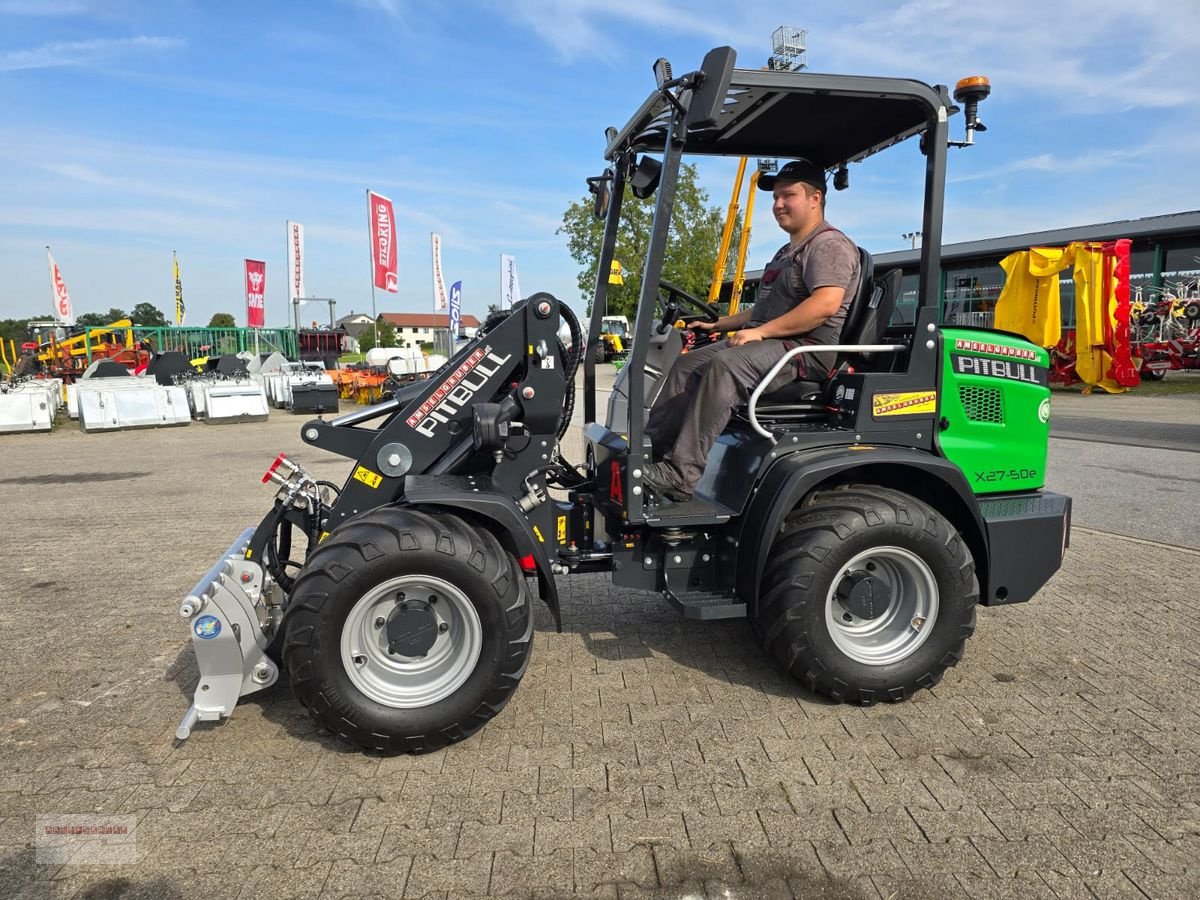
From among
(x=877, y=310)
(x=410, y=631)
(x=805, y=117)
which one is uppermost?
(x=805, y=117)

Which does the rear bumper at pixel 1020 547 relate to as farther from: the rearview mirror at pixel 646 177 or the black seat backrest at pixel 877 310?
the rearview mirror at pixel 646 177

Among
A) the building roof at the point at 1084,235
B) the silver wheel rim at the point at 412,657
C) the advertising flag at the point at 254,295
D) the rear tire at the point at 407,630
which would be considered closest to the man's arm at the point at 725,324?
the rear tire at the point at 407,630

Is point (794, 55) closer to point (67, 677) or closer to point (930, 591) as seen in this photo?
point (930, 591)

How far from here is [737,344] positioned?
3.78m

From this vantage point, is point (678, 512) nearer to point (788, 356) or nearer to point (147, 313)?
point (788, 356)

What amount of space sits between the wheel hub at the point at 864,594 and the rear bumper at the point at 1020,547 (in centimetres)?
50

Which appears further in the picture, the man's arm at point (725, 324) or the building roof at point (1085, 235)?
the building roof at point (1085, 235)

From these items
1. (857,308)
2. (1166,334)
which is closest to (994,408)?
(857,308)

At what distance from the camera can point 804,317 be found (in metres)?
3.76

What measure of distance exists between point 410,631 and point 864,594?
1.94m

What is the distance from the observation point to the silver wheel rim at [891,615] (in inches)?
142

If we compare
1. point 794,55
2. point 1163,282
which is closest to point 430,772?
point 794,55

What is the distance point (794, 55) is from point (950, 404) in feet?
21.4

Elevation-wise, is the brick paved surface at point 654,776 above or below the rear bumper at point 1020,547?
below
